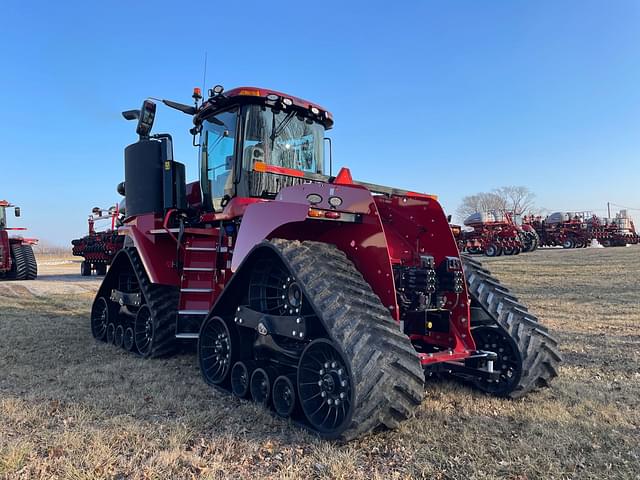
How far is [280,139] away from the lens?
5773 mm

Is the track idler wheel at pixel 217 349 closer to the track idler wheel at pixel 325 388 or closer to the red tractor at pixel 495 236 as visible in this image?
the track idler wheel at pixel 325 388

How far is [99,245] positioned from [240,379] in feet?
65.8

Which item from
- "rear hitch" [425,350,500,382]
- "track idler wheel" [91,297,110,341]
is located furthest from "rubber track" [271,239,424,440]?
"track idler wheel" [91,297,110,341]

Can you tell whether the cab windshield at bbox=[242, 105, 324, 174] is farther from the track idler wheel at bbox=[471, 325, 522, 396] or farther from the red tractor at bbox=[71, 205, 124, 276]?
the red tractor at bbox=[71, 205, 124, 276]

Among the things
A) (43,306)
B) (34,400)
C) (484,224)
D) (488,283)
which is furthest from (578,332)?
(484,224)

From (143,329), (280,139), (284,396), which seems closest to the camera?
(284,396)

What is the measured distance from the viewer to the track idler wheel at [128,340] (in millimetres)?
6891

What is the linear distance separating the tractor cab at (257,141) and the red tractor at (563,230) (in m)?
33.6

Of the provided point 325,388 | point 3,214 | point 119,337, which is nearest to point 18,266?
point 3,214

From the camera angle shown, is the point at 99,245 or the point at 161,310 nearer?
the point at 161,310

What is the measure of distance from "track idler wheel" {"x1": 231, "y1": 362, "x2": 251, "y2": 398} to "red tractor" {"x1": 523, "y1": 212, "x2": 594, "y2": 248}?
115ft

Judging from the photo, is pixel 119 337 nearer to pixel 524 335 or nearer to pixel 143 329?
pixel 143 329

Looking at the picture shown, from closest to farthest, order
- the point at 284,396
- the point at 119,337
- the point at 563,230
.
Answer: the point at 284,396
the point at 119,337
the point at 563,230

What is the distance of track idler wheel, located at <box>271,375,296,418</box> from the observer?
4.00 meters
